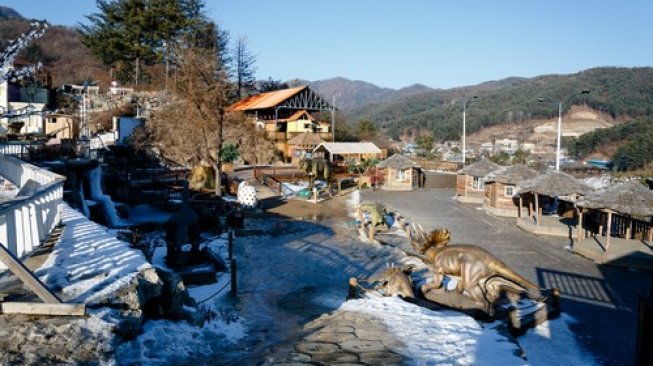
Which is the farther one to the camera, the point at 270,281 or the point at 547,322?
the point at 270,281

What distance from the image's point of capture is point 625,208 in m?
16.9

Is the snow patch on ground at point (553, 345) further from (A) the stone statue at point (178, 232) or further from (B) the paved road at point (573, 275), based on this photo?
(A) the stone statue at point (178, 232)

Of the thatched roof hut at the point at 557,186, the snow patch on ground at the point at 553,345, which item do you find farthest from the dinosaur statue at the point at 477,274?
the thatched roof hut at the point at 557,186

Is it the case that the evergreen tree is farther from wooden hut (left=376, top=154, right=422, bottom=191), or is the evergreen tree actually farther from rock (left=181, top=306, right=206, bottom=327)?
rock (left=181, top=306, right=206, bottom=327)

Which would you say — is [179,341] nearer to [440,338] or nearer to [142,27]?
[440,338]

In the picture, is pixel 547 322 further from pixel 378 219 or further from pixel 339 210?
pixel 339 210

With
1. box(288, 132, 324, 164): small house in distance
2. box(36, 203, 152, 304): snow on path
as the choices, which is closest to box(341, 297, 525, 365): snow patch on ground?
box(36, 203, 152, 304): snow on path

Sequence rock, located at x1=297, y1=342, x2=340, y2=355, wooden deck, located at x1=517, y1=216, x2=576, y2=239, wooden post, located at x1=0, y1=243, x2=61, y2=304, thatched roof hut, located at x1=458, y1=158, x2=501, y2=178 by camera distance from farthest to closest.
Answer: thatched roof hut, located at x1=458, y1=158, x2=501, y2=178
wooden deck, located at x1=517, y1=216, x2=576, y2=239
rock, located at x1=297, y1=342, x2=340, y2=355
wooden post, located at x1=0, y1=243, x2=61, y2=304

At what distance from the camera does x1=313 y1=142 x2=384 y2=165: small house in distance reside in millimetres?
41969

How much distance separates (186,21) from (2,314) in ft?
138

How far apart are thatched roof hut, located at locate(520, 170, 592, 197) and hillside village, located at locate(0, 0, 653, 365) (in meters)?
0.11

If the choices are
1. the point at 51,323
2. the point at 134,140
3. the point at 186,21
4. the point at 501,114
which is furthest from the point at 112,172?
the point at 501,114

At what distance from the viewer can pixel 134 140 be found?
127ft

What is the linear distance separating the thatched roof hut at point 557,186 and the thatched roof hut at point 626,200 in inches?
113
